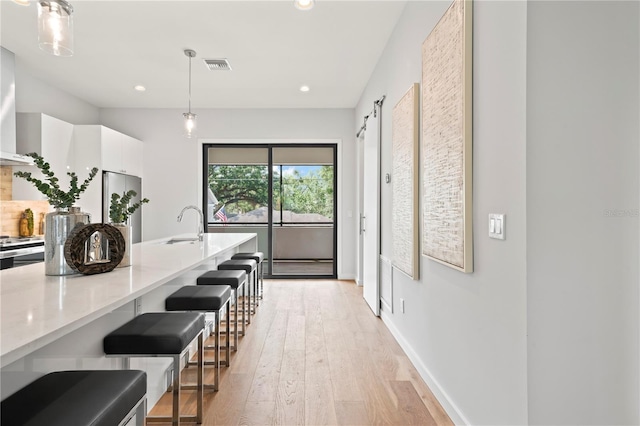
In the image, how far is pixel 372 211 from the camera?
438 cm

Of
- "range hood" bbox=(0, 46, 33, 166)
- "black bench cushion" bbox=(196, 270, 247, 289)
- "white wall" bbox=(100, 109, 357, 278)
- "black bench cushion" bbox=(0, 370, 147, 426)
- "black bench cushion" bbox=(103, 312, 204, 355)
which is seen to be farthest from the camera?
"white wall" bbox=(100, 109, 357, 278)

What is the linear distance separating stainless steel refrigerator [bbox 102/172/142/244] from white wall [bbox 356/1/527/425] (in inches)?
149

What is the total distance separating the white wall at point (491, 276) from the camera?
142cm

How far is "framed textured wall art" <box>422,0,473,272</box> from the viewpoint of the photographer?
5.92 ft

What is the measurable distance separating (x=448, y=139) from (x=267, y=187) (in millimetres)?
4454

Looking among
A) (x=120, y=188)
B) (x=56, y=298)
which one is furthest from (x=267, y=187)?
(x=56, y=298)

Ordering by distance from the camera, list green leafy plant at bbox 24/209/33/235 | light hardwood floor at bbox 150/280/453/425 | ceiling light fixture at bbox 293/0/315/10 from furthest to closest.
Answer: green leafy plant at bbox 24/209/33/235 < ceiling light fixture at bbox 293/0/315/10 < light hardwood floor at bbox 150/280/453/425

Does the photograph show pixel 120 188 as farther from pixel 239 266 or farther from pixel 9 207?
pixel 239 266

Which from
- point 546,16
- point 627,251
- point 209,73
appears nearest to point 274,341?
point 627,251

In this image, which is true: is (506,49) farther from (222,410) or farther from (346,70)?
(346,70)

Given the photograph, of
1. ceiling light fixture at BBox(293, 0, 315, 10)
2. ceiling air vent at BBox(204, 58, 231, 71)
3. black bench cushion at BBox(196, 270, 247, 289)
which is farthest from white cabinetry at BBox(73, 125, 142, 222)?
ceiling light fixture at BBox(293, 0, 315, 10)

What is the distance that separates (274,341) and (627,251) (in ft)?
8.52

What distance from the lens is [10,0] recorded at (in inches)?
119

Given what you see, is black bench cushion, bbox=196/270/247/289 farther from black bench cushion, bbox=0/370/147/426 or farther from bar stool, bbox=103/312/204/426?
black bench cushion, bbox=0/370/147/426
